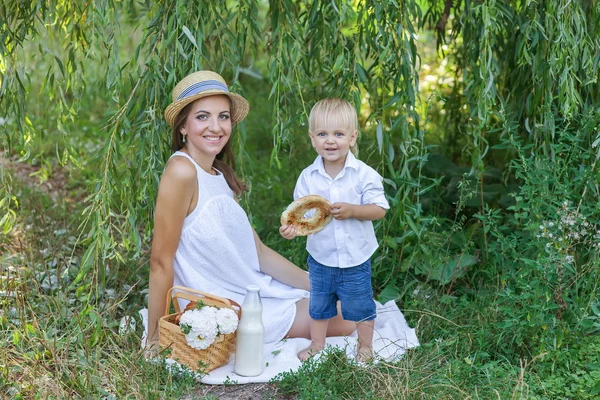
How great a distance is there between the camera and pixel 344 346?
3301 mm

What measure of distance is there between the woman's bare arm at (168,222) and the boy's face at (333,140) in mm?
551

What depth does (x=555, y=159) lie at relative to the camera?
Result: 336 cm

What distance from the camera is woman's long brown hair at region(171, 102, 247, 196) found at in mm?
3213

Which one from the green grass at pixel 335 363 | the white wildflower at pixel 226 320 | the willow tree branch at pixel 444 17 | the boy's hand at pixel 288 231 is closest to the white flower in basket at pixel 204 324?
the white wildflower at pixel 226 320

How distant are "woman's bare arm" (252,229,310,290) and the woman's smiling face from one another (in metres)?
0.59

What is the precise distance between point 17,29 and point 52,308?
130 cm

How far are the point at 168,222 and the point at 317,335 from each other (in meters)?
0.81

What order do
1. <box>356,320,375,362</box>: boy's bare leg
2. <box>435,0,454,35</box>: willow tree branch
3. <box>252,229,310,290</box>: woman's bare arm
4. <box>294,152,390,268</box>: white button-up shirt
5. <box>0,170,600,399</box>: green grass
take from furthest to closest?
1. <box>435,0,454,35</box>: willow tree branch
2. <box>252,229,310,290</box>: woman's bare arm
3. <box>356,320,375,362</box>: boy's bare leg
4. <box>294,152,390,268</box>: white button-up shirt
5. <box>0,170,600,399</box>: green grass

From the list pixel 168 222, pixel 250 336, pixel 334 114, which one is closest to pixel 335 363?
pixel 250 336

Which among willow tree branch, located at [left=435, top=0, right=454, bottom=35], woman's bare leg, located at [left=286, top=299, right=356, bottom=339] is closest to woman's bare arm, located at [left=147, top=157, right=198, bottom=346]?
woman's bare leg, located at [left=286, top=299, right=356, bottom=339]

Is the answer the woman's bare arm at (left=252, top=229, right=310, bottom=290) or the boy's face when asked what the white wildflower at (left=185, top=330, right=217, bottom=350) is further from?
the boy's face

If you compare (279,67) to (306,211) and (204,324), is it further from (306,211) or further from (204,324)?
(204,324)

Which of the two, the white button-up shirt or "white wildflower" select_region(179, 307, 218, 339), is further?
the white button-up shirt

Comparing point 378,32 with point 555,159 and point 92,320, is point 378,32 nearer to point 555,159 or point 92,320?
point 555,159
